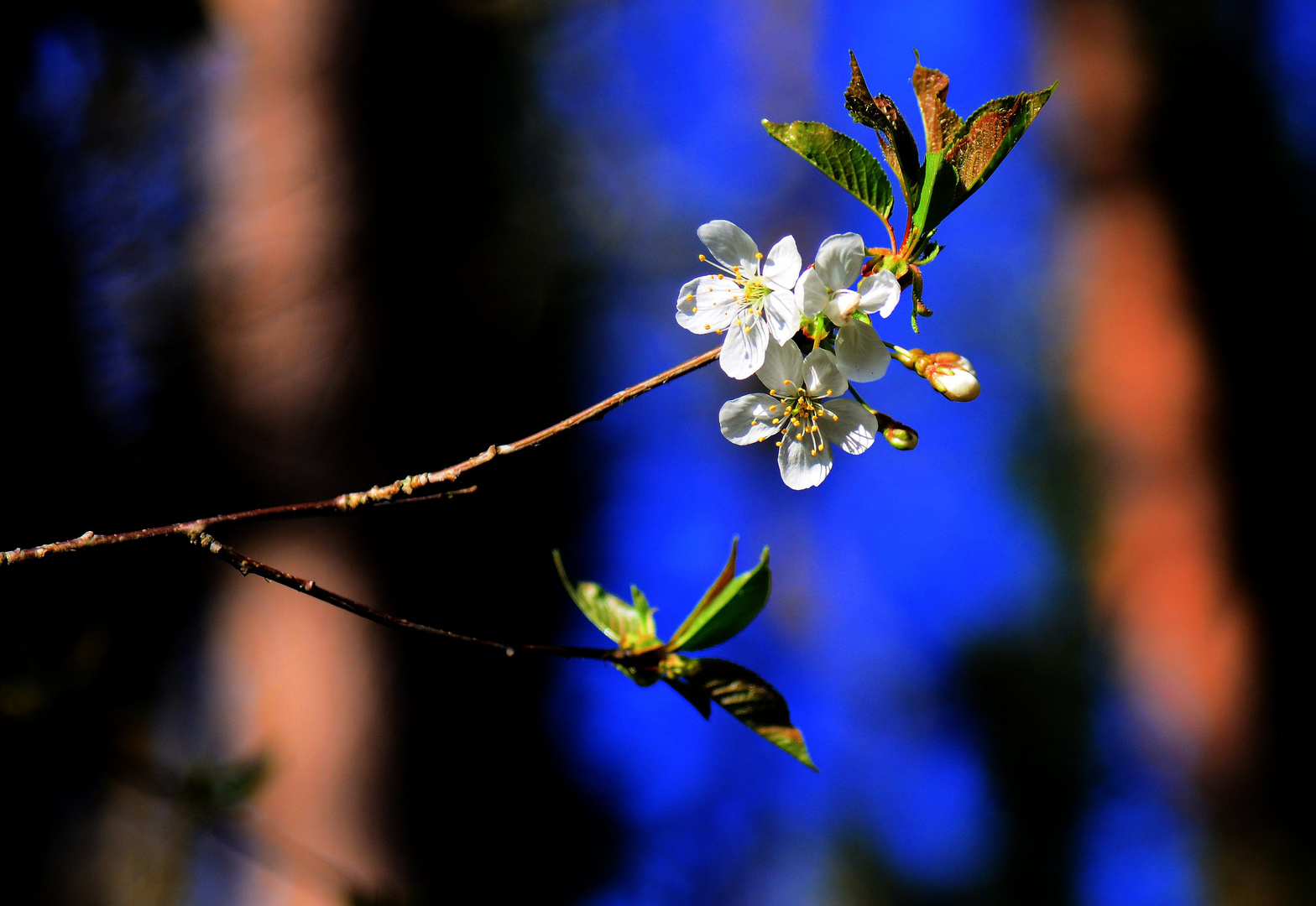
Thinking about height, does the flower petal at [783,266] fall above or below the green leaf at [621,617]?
above

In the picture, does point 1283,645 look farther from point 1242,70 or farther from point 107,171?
point 107,171

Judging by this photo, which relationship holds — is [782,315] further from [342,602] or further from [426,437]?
[426,437]

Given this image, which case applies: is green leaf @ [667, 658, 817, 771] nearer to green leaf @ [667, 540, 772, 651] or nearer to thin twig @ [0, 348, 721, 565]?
green leaf @ [667, 540, 772, 651]

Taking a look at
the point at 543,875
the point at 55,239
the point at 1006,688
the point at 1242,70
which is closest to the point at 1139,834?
the point at 1006,688

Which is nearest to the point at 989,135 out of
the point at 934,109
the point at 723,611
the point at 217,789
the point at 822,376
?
the point at 934,109

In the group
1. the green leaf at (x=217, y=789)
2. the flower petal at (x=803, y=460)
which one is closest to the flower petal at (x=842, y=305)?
the flower petal at (x=803, y=460)

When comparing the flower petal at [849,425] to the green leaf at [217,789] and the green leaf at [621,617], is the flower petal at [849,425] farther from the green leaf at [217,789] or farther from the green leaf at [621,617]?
the green leaf at [217,789]
